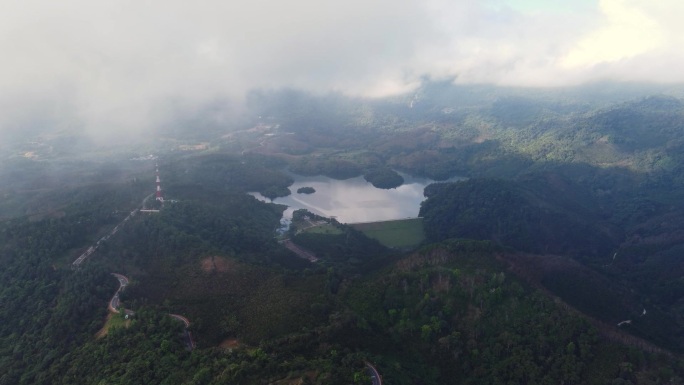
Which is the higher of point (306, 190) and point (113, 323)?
point (113, 323)

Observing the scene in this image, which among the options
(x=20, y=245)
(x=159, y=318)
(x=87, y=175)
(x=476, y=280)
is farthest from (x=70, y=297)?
(x=87, y=175)

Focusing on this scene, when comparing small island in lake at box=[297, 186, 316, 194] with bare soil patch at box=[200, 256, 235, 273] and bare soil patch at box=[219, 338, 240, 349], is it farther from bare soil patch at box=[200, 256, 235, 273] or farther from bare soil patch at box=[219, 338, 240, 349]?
bare soil patch at box=[219, 338, 240, 349]

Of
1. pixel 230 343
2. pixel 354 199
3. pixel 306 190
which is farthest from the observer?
pixel 306 190

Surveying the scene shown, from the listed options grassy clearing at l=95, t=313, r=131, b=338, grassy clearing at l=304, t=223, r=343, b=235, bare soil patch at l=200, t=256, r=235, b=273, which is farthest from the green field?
grassy clearing at l=95, t=313, r=131, b=338

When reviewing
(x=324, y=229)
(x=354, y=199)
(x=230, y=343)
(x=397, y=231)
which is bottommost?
(x=397, y=231)

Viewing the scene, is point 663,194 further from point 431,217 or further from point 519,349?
point 519,349

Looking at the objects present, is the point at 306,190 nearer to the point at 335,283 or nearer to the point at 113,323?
the point at 335,283

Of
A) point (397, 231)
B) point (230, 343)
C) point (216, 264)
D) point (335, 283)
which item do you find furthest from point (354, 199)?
point (230, 343)
